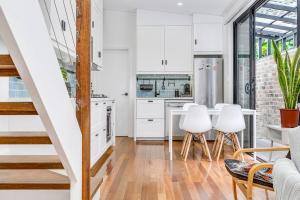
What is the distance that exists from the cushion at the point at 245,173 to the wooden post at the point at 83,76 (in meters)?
1.08

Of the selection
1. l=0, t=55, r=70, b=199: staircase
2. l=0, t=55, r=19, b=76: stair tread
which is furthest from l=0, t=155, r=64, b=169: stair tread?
l=0, t=55, r=19, b=76: stair tread

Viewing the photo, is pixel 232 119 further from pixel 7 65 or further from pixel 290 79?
pixel 7 65

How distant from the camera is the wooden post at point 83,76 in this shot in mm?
1703

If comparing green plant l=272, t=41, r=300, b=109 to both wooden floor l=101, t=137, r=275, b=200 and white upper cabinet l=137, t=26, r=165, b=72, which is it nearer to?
wooden floor l=101, t=137, r=275, b=200

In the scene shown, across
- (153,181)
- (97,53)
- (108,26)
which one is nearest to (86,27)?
(153,181)

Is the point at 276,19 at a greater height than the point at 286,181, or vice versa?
the point at 276,19

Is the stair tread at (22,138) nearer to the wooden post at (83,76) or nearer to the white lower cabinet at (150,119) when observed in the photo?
the wooden post at (83,76)

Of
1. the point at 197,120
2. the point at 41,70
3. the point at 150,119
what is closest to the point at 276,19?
the point at 197,120

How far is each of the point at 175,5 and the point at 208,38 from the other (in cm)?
105

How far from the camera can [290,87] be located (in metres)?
2.96

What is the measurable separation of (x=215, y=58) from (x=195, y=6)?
1.19m

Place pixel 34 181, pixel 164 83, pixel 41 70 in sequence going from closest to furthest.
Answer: pixel 41 70 < pixel 34 181 < pixel 164 83

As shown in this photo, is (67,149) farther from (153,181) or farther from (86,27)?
(153,181)

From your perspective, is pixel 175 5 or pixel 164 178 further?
pixel 175 5
